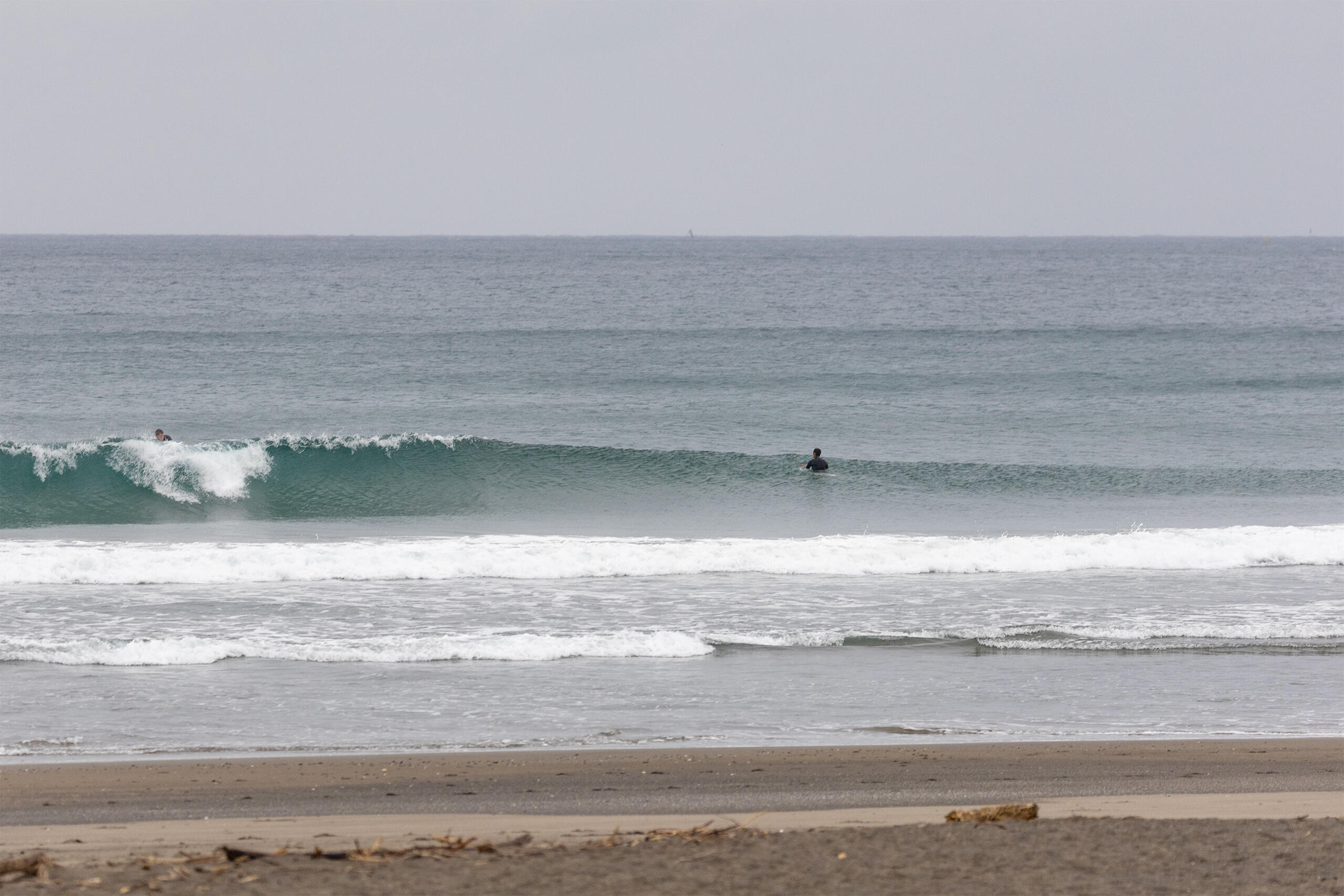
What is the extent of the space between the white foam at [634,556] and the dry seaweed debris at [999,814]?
29.8 feet

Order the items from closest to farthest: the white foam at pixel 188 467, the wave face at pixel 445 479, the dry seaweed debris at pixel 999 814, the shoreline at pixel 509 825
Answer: the shoreline at pixel 509 825, the dry seaweed debris at pixel 999 814, the wave face at pixel 445 479, the white foam at pixel 188 467

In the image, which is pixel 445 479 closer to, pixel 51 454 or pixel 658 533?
pixel 658 533

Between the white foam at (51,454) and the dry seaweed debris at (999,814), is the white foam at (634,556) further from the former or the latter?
the dry seaweed debris at (999,814)

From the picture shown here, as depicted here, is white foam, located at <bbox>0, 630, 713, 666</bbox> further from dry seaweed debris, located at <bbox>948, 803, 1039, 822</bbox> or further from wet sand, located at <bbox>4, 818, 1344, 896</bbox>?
wet sand, located at <bbox>4, 818, 1344, 896</bbox>

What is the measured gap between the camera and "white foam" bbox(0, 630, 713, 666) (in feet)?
36.7

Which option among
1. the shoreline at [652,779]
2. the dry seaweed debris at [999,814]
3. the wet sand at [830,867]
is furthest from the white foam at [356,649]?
the wet sand at [830,867]

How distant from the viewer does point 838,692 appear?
1049 cm

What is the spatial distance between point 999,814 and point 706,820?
5.54 ft

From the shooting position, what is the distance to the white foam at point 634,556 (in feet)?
49.4

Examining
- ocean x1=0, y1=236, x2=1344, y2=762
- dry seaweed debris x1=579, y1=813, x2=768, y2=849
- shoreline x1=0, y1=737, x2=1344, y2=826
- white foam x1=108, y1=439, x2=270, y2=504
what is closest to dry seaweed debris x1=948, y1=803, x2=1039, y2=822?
shoreline x1=0, y1=737, x2=1344, y2=826

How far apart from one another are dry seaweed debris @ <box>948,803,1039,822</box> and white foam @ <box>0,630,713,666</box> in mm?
5260

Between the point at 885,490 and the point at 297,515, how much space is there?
10.9 m

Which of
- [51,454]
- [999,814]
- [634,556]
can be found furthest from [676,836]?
[51,454]

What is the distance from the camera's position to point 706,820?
7.01 metres
